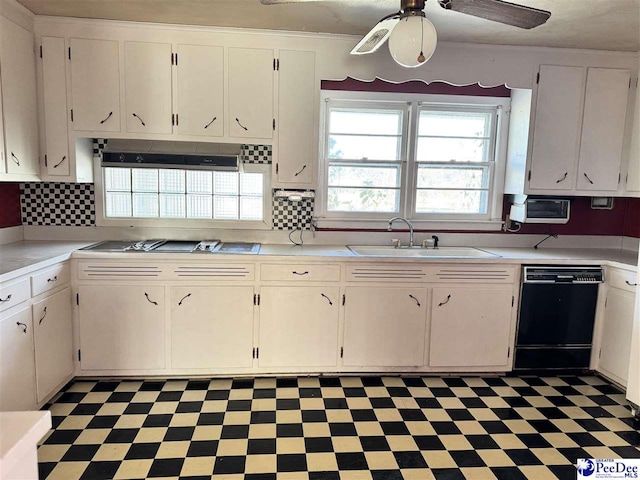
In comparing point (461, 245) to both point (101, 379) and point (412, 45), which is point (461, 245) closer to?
point (412, 45)

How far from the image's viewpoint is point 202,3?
8.63ft

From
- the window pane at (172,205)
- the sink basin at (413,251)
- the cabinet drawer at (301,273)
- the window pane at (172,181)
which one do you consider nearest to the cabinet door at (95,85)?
the window pane at (172,181)

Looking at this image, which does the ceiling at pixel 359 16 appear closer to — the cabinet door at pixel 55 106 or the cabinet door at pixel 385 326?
the cabinet door at pixel 55 106

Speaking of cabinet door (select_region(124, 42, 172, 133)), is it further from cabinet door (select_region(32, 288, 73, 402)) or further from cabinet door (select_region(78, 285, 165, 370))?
cabinet door (select_region(32, 288, 73, 402))

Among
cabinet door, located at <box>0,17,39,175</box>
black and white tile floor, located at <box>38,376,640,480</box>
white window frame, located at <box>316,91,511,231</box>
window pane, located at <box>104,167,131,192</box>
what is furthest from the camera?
white window frame, located at <box>316,91,511,231</box>

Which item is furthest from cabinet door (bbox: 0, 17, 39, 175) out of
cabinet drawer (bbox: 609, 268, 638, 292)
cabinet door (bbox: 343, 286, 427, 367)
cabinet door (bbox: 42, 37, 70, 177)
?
cabinet drawer (bbox: 609, 268, 638, 292)

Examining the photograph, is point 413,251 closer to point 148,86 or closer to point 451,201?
point 451,201

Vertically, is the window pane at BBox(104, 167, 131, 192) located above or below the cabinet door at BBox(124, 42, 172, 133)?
below

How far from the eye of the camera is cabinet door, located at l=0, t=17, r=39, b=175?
8.81ft

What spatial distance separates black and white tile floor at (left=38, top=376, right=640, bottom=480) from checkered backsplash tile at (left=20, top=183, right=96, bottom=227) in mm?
1215

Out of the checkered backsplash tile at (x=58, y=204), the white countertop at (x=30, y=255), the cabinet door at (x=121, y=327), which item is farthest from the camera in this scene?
the checkered backsplash tile at (x=58, y=204)

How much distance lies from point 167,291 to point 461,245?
2.35 metres

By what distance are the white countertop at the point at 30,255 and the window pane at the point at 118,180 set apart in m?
0.48

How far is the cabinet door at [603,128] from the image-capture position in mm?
3359
